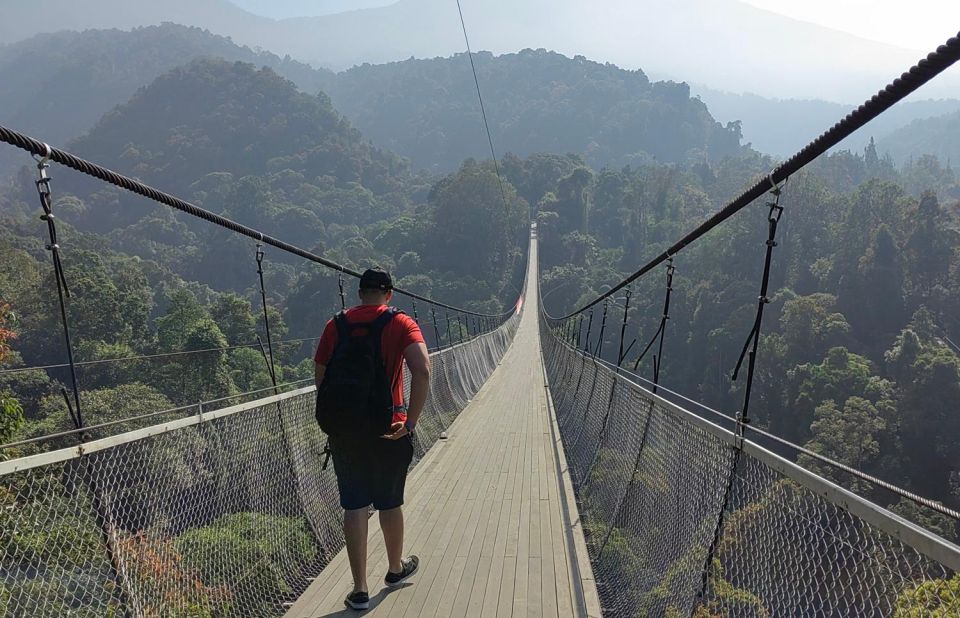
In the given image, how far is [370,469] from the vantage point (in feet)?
7.48

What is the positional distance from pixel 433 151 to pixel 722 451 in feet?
408

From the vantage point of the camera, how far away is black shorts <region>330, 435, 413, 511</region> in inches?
88.7

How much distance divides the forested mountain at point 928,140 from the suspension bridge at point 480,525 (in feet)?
422

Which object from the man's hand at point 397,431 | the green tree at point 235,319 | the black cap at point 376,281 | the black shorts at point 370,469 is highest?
the black cap at point 376,281

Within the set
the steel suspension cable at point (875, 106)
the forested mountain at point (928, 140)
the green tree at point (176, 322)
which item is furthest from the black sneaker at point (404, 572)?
the forested mountain at point (928, 140)

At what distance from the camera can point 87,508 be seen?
1836 mm

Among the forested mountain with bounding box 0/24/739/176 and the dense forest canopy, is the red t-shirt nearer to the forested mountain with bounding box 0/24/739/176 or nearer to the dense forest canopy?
the dense forest canopy

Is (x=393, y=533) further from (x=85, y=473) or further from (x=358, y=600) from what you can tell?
(x=85, y=473)

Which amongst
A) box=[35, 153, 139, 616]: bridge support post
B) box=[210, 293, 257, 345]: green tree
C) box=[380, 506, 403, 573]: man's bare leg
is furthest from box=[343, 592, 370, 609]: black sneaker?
box=[210, 293, 257, 345]: green tree

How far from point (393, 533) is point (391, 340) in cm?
68

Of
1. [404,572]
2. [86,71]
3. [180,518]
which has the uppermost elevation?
[86,71]

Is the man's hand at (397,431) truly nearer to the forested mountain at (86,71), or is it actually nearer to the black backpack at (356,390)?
the black backpack at (356,390)

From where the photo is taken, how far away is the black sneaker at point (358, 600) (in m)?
2.35

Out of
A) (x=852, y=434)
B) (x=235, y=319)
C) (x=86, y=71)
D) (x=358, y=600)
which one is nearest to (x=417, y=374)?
(x=358, y=600)
